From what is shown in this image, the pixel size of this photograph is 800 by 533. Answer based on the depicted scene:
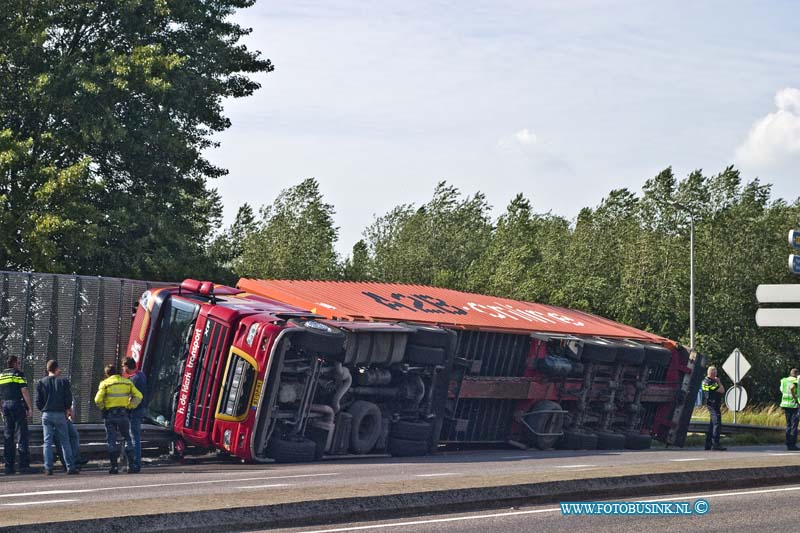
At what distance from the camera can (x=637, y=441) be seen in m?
25.8

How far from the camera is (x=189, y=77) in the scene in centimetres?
2992

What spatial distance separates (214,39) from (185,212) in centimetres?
446

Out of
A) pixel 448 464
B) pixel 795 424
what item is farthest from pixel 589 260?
pixel 448 464

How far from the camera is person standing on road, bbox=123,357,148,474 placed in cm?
1627

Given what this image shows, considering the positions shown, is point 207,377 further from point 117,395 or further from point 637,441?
point 637,441

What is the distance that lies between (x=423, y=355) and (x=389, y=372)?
0.63 meters

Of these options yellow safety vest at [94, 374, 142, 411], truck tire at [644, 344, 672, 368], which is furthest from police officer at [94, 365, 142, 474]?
truck tire at [644, 344, 672, 368]

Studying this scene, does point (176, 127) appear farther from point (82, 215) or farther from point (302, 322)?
point (302, 322)

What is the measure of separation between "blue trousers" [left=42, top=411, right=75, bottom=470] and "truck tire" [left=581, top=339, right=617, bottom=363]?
10.9 m

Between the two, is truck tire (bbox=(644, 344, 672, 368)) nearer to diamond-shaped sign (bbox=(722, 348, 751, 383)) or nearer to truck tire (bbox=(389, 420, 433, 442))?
truck tire (bbox=(389, 420, 433, 442))

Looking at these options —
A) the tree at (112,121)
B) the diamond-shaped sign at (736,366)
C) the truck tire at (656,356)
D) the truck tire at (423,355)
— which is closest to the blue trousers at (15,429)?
the truck tire at (423,355)

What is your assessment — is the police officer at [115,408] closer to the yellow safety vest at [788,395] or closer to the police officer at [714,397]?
the police officer at [714,397]

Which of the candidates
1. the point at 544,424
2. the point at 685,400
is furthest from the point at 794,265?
the point at 685,400

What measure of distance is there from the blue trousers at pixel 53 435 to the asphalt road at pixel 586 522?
22.3 ft
